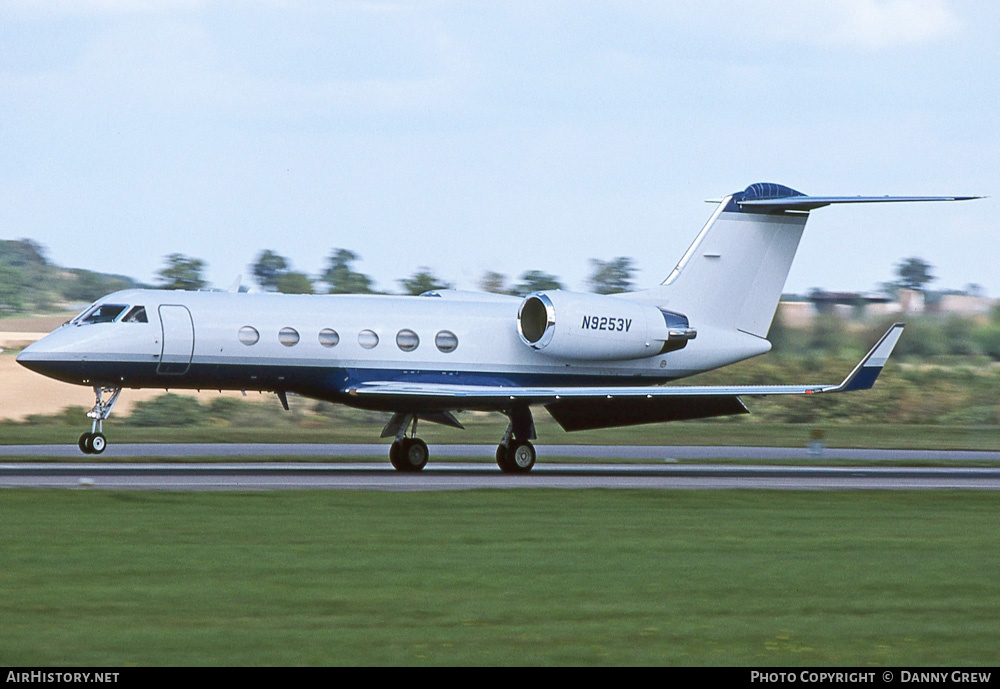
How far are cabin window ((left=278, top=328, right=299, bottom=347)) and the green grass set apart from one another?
7.09 m

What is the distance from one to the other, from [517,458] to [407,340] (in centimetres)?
306

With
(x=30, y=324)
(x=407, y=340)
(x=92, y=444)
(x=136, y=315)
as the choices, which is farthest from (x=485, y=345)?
(x=30, y=324)

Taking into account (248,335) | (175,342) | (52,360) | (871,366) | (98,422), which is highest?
(248,335)

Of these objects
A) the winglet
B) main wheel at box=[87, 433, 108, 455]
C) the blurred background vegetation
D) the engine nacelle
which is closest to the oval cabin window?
the engine nacelle

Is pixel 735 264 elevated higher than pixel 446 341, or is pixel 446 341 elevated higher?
pixel 735 264

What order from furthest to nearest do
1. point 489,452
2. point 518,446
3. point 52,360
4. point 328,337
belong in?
point 489,452 < point 518,446 < point 328,337 < point 52,360

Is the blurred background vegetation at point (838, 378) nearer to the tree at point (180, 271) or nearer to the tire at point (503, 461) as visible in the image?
the tree at point (180, 271)

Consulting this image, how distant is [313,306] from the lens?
27.0 m

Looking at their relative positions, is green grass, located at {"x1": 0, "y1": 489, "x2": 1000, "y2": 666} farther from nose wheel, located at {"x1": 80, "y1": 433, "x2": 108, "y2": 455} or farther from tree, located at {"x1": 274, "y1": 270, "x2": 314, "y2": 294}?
tree, located at {"x1": 274, "y1": 270, "x2": 314, "y2": 294}

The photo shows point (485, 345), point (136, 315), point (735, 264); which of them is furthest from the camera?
point (735, 264)

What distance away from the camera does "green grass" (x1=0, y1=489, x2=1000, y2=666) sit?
9.19m

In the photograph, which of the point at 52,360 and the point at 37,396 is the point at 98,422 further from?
the point at 37,396

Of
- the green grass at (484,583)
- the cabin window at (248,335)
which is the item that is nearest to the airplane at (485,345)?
the cabin window at (248,335)

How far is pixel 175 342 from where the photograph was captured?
84.0 feet
